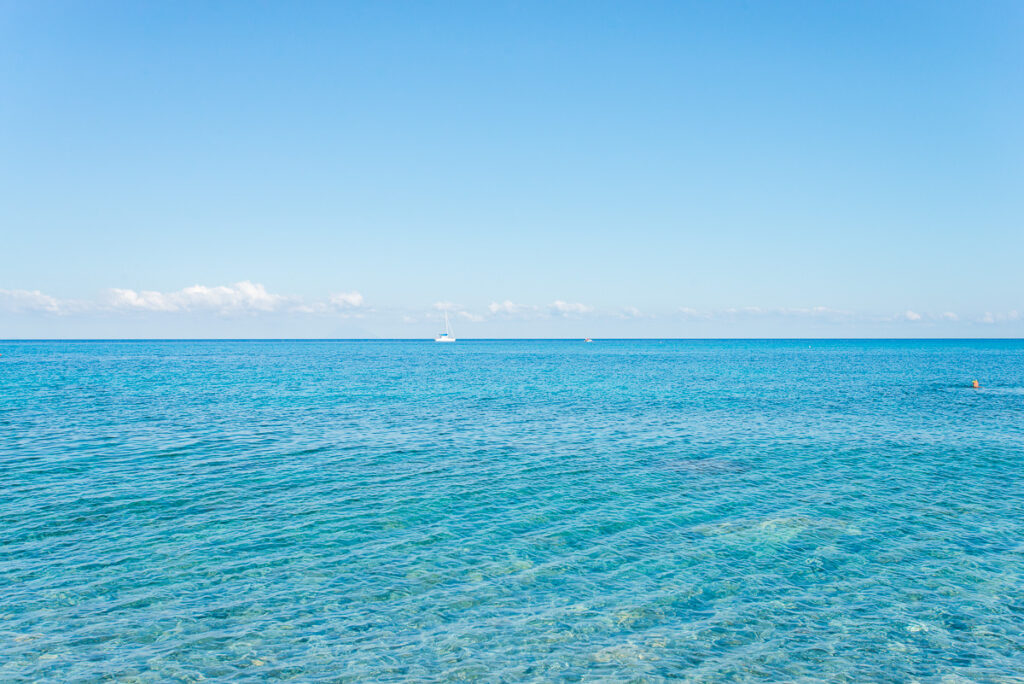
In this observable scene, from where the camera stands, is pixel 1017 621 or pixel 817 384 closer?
pixel 1017 621

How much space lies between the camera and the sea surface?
547 inches

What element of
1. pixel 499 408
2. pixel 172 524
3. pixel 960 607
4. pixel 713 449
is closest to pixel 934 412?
pixel 713 449

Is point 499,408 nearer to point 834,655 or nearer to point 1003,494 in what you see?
point 1003,494

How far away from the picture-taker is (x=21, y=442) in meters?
38.0

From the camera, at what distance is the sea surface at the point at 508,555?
1389cm

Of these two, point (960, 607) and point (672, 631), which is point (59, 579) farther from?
point (960, 607)

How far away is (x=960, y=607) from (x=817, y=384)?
76846 millimetres

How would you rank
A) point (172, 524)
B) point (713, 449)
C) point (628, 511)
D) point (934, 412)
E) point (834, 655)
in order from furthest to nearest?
1. point (934, 412)
2. point (713, 449)
3. point (628, 511)
4. point (172, 524)
5. point (834, 655)

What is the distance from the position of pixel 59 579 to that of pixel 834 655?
19.9 m

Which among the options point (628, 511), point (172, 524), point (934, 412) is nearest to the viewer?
point (172, 524)

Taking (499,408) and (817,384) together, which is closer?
(499,408)

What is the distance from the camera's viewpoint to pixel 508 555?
20.0 meters

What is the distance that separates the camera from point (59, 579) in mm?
17594

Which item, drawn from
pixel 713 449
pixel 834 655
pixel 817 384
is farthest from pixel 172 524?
pixel 817 384
